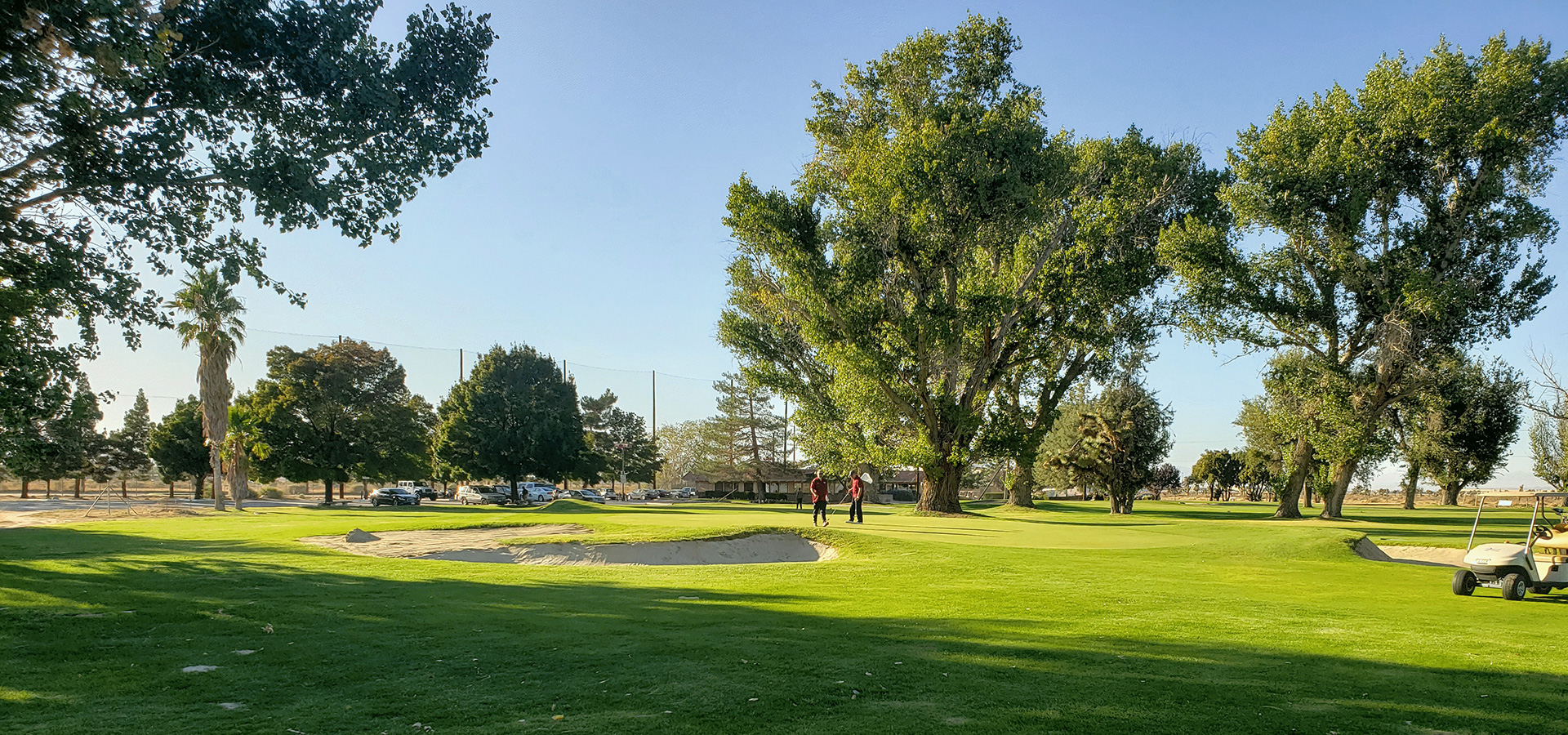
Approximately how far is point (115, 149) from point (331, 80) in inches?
125

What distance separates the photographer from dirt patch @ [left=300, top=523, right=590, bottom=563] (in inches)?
786

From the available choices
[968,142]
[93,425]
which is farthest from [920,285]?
[93,425]

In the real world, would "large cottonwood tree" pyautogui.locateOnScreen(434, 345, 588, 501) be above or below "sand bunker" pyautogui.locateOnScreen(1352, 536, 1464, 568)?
above

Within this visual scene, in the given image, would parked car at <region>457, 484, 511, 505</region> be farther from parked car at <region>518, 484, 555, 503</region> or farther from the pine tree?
the pine tree

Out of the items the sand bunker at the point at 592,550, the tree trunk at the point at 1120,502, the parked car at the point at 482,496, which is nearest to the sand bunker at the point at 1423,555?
the sand bunker at the point at 592,550

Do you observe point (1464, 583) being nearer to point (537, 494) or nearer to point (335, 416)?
point (537, 494)

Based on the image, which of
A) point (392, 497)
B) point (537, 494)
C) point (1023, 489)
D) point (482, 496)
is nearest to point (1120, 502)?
point (1023, 489)

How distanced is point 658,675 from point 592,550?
14.2 m

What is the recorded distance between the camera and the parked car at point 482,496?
222ft

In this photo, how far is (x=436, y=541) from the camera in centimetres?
2144

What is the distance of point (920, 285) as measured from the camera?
3478cm

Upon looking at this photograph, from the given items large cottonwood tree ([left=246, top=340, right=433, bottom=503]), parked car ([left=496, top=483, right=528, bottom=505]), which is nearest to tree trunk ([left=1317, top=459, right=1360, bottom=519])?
parked car ([left=496, top=483, right=528, bottom=505])

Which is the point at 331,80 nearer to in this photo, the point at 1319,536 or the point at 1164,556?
the point at 1164,556

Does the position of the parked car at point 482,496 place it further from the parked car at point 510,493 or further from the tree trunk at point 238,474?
the tree trunk at point 238,474
